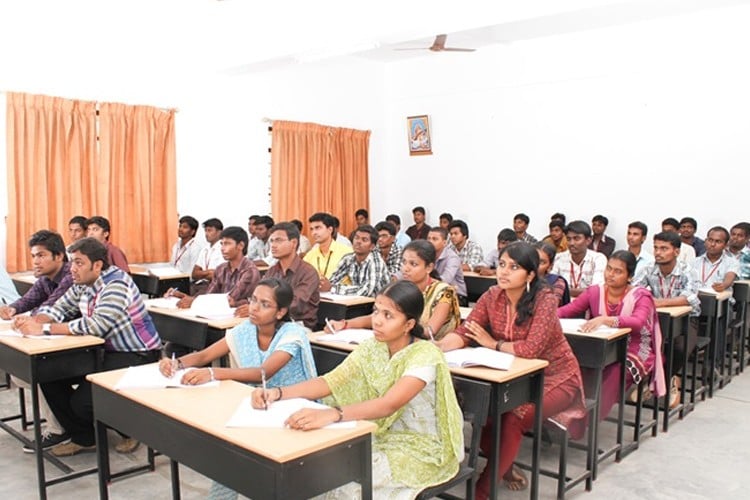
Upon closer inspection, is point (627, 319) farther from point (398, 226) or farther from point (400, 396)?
point (398, 226)

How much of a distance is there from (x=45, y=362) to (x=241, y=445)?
171 cm

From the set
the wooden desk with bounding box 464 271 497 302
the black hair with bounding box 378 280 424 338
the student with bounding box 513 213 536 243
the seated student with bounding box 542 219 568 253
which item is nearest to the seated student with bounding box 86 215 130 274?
the wooden desk with bounding box 464 271 497 302

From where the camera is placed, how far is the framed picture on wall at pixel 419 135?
962 centimetres

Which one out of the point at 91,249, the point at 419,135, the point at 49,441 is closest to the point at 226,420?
the point at 91,249

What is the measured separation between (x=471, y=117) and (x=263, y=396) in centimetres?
751

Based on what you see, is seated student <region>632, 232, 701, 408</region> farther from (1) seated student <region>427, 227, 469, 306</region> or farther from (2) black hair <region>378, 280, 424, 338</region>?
(2) black hair <region>378, 280, 424, 338</region>

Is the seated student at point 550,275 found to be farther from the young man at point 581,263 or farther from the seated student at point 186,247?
the seated student at point 186,247

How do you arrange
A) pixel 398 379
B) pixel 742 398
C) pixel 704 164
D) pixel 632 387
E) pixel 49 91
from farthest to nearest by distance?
pixel 704 164, pixel 49 91, pixel 742 398, pixel 632 387, pixel 398 379

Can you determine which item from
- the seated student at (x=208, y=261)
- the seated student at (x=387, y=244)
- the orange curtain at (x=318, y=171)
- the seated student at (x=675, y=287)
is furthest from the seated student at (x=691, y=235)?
the seated student at (x=208, y=261)

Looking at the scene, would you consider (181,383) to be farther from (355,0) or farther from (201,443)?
(355,0)

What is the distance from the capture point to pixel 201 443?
205 cm

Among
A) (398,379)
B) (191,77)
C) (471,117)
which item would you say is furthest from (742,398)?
(191,77)

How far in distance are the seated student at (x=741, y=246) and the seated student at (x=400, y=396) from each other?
4.78 m

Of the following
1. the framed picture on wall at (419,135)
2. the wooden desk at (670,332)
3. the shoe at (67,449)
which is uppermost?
the framed picture on wall at (419,135)
